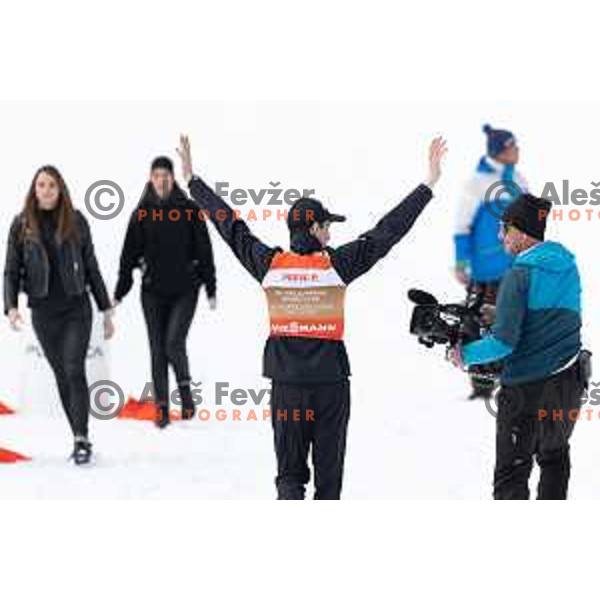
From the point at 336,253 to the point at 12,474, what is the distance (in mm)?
3084

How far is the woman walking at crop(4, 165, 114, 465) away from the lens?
8000 mm

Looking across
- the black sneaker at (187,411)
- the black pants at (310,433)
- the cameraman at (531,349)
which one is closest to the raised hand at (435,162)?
the cameraman at (531,349)

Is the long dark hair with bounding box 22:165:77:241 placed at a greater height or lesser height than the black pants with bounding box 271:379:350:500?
greater

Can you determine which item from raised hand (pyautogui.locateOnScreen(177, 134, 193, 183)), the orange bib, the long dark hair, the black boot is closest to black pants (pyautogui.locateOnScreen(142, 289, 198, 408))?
the black boot

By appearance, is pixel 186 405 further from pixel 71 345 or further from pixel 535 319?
pixel 535 319

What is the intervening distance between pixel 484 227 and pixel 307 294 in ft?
13.3

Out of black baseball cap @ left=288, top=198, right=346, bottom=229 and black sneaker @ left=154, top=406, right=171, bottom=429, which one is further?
black sneaker @ left=154, top=406, right=171, bottom=429

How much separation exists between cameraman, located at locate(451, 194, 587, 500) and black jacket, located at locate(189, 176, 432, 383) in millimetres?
524

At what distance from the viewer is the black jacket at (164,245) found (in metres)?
9.24

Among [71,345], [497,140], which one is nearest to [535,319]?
[71,345]

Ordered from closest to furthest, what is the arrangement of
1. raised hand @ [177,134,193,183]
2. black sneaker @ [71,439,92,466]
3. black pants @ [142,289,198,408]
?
1. raised hand @ [177,134,193,183]
2. black sneaker @ [71,439,92,466]
3. black pants @ [142,289,198,408]

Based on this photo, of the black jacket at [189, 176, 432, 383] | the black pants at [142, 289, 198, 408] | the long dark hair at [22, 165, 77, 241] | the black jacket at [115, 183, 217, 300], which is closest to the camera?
the black jacket at [189, 176, 432, 383]

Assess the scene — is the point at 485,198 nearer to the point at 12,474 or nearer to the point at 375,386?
the point at 375,386

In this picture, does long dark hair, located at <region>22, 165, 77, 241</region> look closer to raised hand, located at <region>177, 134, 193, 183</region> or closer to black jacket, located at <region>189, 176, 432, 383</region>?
raised hand, located at <region>177, 134, 193, 183</region>
